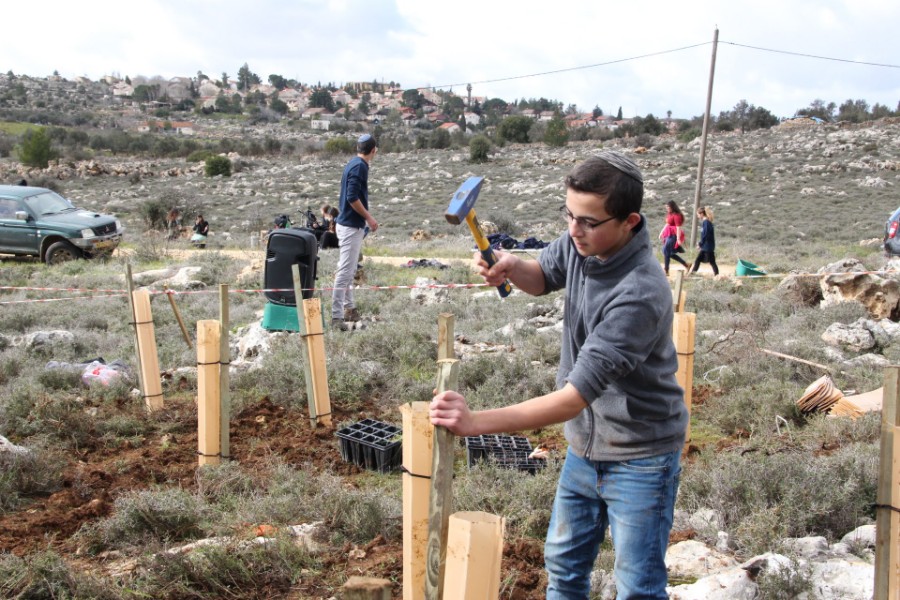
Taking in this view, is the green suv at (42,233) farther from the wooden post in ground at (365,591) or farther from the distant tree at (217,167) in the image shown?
the distant tree at (217,167)

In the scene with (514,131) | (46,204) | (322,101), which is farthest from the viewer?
(322,101)

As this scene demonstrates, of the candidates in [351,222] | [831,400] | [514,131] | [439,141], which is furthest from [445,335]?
[514,131]

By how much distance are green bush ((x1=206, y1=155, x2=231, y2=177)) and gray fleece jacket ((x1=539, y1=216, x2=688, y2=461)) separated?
4194 cm

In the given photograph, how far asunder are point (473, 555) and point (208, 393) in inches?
129

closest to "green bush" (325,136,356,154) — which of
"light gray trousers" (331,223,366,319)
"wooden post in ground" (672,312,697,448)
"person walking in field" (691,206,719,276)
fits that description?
"person walking in field" (691,206,719,276)

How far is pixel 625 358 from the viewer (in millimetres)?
2104

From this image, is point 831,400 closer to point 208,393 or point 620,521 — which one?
point 620,521

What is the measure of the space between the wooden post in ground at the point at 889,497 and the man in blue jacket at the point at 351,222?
5560 millimetres

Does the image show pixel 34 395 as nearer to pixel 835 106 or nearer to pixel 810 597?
pixel 810 597

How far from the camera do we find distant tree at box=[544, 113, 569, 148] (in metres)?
55.0

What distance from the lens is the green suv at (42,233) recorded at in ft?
47.7

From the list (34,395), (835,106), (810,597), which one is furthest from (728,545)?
(835,106)

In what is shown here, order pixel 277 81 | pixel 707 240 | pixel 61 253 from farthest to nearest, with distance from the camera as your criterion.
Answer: pixel 277 81
pixel 61 253
pixel 707 240

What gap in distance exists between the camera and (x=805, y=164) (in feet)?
119
